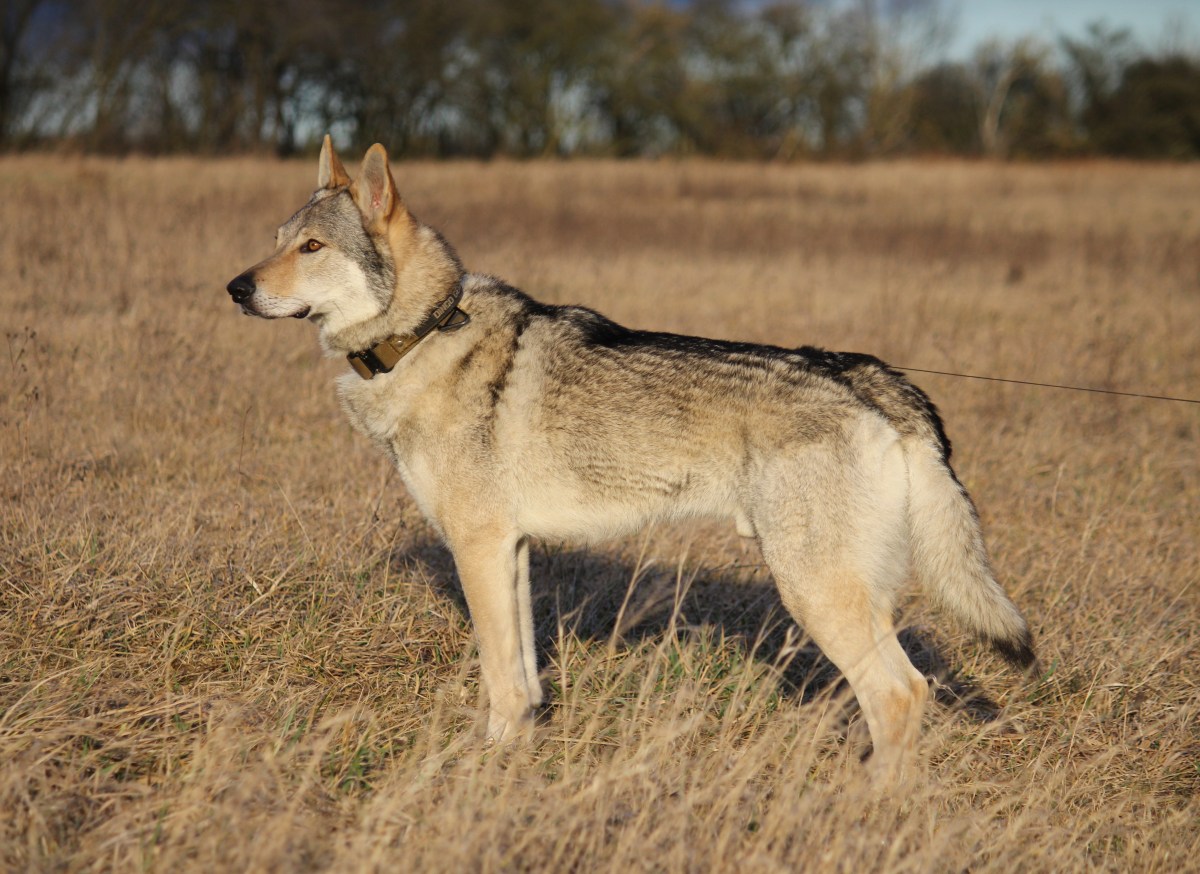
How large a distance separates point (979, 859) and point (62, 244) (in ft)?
32.0

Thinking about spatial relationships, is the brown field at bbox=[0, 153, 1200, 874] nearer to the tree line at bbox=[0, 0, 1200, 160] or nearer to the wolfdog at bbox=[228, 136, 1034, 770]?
the wolfdog at bbox=[228, 136, 1034, 770]

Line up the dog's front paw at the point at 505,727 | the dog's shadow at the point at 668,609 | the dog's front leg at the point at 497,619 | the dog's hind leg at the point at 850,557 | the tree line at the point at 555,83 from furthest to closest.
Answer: the tree line at the point at 555,83 < the dog's shadow at the point at 668,609 < the dog's front leg at the point at 497,619 < the dog's front paw at the point at 505,727 < the dog's hind leg at the point at 850,557

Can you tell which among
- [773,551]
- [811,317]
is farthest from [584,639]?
[811,317]

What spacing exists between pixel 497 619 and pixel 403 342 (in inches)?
42.9

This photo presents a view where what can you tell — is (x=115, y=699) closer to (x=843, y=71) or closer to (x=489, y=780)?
(x=489, y=780)

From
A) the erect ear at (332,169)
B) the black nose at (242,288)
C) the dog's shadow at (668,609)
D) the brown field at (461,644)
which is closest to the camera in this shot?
the brown field at (461,644)

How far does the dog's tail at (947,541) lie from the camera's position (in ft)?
10.7

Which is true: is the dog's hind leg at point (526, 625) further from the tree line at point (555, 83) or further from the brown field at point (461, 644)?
the tree line at point (555, 83)

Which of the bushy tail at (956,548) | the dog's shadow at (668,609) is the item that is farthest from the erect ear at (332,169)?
the bushy tail at (956,548)

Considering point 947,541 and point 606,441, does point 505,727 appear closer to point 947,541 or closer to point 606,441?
point 606,441

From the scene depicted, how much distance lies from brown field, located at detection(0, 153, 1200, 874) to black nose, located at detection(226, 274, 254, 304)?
111 cm

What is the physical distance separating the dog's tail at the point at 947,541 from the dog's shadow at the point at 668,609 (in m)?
0.82

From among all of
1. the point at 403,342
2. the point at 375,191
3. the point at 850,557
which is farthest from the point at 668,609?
the point at 375,191

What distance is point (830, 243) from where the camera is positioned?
15.1m
